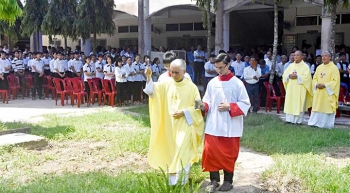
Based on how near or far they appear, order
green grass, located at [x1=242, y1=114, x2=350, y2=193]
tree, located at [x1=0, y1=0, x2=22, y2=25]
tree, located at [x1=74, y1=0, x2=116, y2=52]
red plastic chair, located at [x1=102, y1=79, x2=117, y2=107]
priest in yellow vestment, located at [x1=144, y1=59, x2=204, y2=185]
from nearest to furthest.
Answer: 1. priest in yellow vestment, located at [x1=144, y1=59, x2=204, y2=185]
2. green grass, located at [x1=242, y1=114, x2=350, y2=193]
3. tree, located at [x1=0, y1=0, x2=22, y2=25]
4. red plastic chair, located at [x1=102, y1=79, x2=117, y2=107]
5. tree, located at [x1=74, y1=0, x2=116, y2=52]

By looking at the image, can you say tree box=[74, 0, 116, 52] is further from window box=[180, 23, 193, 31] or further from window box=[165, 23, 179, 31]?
window box=[165, 23, 179, 31]

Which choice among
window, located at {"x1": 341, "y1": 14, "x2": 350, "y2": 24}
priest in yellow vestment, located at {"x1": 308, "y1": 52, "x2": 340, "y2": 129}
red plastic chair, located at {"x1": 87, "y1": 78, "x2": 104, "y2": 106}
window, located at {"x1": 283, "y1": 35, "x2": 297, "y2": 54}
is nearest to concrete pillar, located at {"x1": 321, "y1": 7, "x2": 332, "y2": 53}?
priest in yellow vestment, located at {"x1": 308, "y1": 52, "x2": 340, "y2": 129}

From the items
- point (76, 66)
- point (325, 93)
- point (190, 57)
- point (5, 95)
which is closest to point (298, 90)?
point (325, 93)

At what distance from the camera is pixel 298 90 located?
1112 cm

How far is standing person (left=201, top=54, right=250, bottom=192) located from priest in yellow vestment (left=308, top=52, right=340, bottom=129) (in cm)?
540

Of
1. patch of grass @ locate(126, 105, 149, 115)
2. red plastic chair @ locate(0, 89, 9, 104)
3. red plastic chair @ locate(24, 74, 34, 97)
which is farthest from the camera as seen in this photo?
red plastic chair @ locate(24, 74, 34, 97)

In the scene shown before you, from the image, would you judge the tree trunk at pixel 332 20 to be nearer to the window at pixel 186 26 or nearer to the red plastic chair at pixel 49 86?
the red plastic chair at pixel 49 86

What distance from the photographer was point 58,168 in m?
7.30

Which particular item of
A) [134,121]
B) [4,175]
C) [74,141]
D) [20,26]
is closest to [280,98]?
[134,121]

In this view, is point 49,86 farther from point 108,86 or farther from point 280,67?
point 280,67

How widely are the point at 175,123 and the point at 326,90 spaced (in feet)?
19.8

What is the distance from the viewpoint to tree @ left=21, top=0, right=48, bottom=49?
65.0 feet

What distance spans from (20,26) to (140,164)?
15.7 metres

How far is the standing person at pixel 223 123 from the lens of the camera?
5855mm
